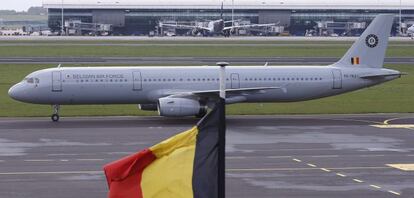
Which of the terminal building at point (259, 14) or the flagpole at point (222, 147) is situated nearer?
the flagpole at point (222, 147)

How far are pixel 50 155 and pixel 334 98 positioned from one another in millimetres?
26527

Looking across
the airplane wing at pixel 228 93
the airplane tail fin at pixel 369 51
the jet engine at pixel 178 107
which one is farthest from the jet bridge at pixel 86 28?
the jet engine at pixel 178 107

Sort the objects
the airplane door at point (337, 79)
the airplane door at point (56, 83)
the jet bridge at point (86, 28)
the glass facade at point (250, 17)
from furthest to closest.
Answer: the glass facade at point (250, 17) → the jet bridge at point (86, 28) → the airplane door at point (337, 79) → the airplane door at point (56, 83)

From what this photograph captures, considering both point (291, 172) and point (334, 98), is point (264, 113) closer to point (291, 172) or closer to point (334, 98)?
point (334, 98)

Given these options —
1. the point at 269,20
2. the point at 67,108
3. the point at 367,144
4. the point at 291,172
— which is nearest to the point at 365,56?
the point at 367,144

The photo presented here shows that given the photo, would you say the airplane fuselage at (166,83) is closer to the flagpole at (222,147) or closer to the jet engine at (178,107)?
→ the jet engine at (178,107)

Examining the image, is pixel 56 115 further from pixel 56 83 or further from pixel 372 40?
pixel 372 40

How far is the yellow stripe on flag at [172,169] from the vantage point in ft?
38.7

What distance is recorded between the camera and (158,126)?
136 ft

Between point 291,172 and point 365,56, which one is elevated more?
point 365,56

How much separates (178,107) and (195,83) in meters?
3.54

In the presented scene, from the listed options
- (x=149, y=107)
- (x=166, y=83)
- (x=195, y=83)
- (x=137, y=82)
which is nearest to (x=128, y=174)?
(x=137, y=82)

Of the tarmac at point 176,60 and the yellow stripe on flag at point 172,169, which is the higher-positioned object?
the yellow stripe on flag at point 172,169

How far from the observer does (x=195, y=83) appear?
4481 cm
